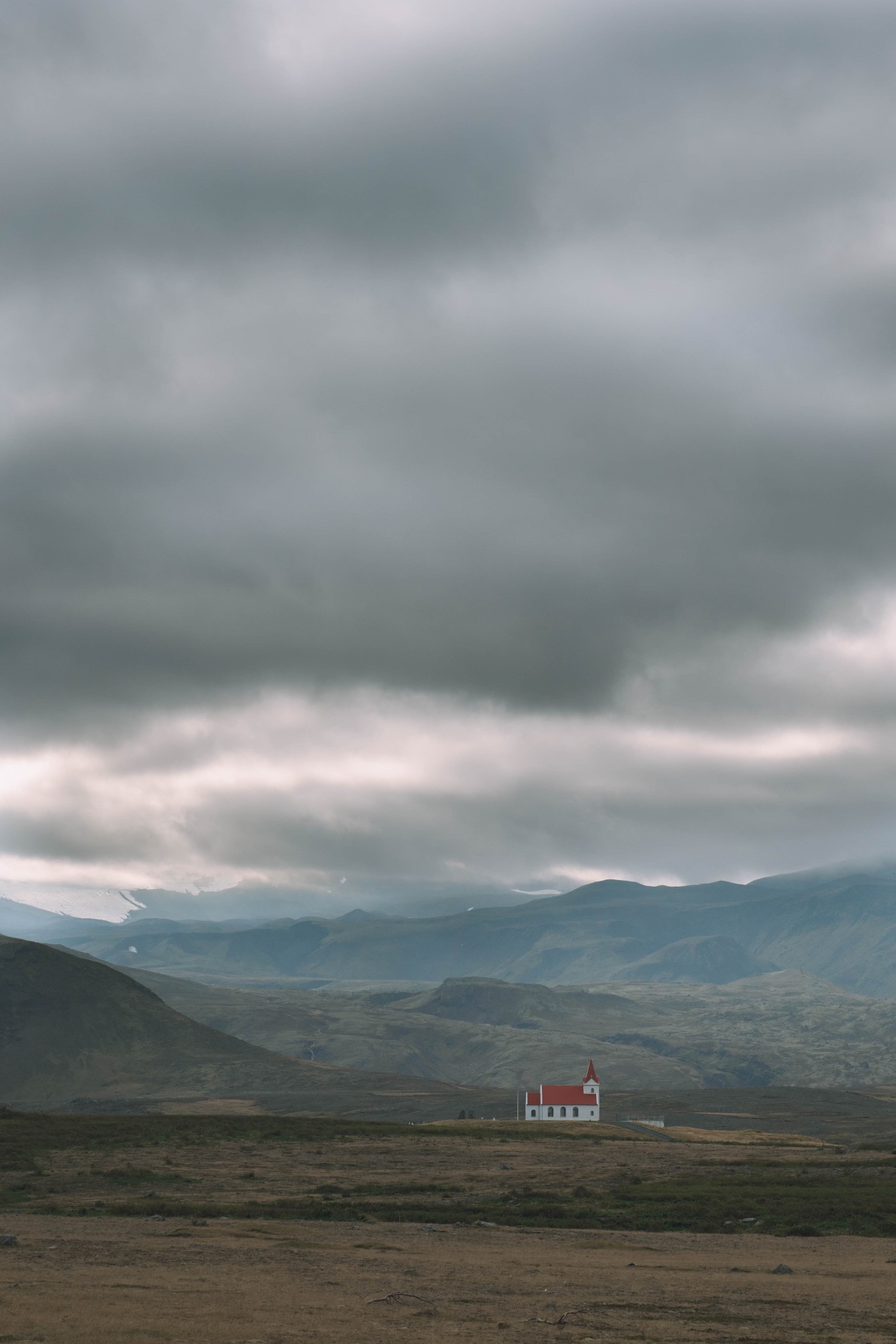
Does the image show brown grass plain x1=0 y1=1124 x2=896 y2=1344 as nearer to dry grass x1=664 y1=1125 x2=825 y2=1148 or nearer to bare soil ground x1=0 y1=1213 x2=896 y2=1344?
bare soil ground x1=0 y1=1213 x2=896 y2=1344

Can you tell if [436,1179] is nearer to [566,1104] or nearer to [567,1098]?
[566,1104]

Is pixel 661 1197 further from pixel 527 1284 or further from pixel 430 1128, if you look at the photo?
pixel 430 1128

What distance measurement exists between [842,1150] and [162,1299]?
11156 cm

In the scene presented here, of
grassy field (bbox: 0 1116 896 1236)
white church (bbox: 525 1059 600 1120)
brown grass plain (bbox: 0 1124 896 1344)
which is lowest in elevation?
white church (bbox: 525 1059 600 1120)

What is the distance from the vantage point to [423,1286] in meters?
39.5

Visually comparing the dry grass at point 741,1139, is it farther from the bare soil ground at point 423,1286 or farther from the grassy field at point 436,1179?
the bare soil ground at point 423,1286

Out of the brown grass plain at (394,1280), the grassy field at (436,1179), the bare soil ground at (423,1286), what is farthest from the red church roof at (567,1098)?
the bare soil ground at (423,1286)

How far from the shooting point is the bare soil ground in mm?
31328

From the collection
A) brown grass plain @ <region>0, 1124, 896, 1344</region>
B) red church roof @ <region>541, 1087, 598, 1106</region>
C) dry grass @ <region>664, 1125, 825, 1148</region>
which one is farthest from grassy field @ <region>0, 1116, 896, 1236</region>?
red church roof @ <region>541, 1087, 598, 1106</region>

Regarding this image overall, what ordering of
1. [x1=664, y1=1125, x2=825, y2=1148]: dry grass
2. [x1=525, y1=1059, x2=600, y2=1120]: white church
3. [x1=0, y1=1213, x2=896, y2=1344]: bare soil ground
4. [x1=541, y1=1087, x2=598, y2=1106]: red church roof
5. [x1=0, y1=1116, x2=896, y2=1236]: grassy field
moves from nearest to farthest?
[x1=0, y1=1213, x2=896, y2=1344]: bare soil ground
[x1=0, y1=1116, x2=896, y2=1236]: grassy field
[x1=664, y1=1125, x2=825, y2=1148]: dry grass
[x1=525, y1=1059, x2=600, y2=1120]: white church
[x1=541, y1=1087, x2=598, y2=1106]: red church roof

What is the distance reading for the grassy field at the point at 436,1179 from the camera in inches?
2453

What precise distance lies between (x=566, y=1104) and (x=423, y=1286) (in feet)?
482

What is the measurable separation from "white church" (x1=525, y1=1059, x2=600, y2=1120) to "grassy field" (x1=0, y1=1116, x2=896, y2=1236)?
45536 millimetres

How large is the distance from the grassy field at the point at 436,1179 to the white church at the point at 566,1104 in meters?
45.5
